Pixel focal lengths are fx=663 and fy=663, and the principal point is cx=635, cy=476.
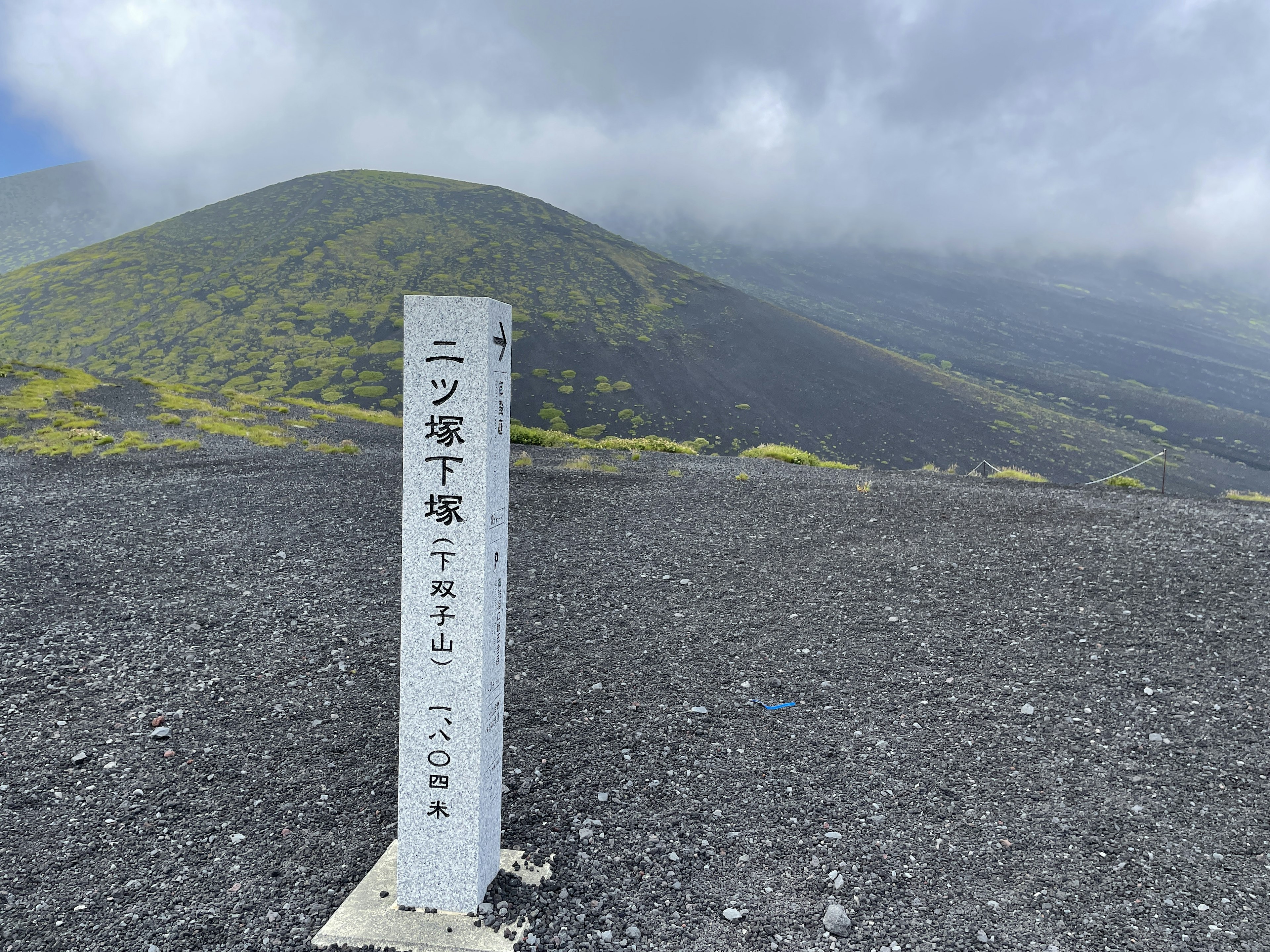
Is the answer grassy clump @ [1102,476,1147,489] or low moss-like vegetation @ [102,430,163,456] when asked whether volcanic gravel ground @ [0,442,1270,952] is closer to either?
low moss-like vegetation @ [102,430,163,456]

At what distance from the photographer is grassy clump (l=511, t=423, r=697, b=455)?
2267cm

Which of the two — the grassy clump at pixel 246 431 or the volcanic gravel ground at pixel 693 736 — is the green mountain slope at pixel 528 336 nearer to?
the grassy clump at pixel 246 431

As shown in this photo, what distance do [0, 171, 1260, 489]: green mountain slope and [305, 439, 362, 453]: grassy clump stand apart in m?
33.1

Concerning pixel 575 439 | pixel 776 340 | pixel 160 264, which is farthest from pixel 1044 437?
pixel 160 264

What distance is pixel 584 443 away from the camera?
24.5 meters

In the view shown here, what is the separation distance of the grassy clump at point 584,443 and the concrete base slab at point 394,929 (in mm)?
17770

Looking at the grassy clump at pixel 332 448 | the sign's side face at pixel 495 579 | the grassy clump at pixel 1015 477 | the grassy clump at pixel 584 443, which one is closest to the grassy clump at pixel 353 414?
the grassy clump at pixel 584 443

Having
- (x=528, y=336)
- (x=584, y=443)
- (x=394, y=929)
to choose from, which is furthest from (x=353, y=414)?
(x=528, y=336)

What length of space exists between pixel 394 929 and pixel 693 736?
2.57m

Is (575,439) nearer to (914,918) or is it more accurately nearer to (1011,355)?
(914,918)

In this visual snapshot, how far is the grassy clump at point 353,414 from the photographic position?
26.6 m

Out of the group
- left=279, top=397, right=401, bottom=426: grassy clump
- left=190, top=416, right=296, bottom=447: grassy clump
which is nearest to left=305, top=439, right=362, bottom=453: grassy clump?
left=190, top=416, right=296, bottom=447: grassy clump

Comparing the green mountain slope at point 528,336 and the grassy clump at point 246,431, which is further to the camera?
the green mountain slope at point 528,336

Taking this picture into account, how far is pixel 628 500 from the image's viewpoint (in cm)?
1334
